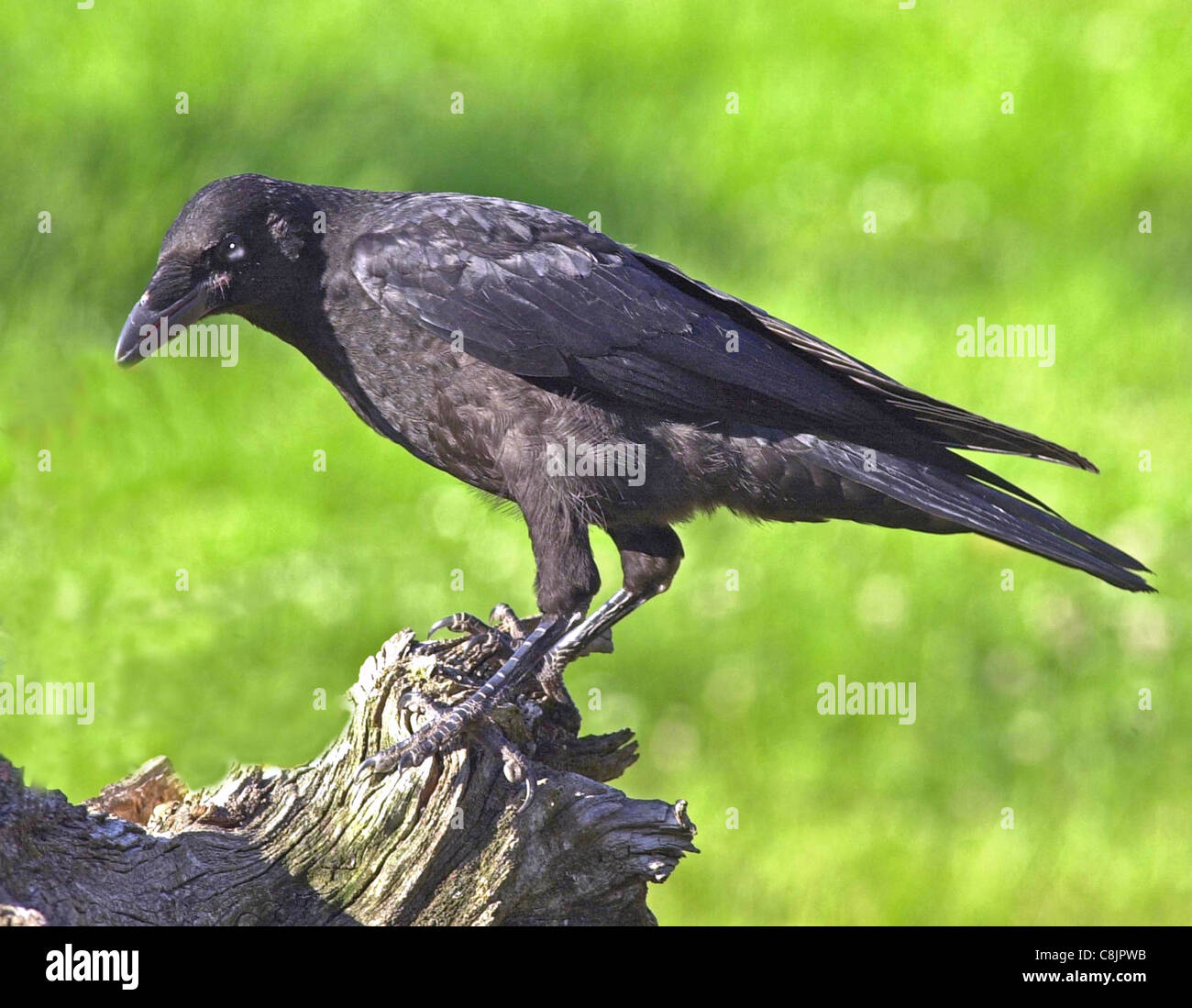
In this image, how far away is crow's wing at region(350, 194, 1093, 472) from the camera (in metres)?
4.31

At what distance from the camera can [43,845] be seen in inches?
130

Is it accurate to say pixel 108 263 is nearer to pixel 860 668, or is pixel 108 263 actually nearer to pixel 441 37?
pixel 441 37

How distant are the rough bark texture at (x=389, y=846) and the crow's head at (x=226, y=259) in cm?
135

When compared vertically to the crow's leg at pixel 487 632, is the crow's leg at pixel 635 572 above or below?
above

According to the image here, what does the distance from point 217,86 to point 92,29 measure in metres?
0.74

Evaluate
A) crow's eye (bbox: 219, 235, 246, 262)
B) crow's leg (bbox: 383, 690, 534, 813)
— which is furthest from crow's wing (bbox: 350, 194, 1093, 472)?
crow's leg (bbox: 383, 690, 534, 813)

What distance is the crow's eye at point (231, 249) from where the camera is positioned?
14.3 feet

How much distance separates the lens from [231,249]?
172 inches
